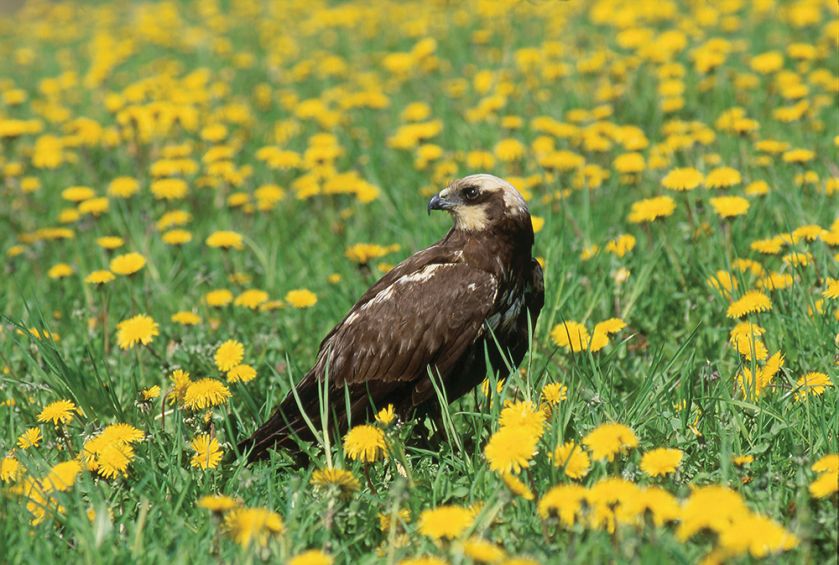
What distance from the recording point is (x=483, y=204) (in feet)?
13.8

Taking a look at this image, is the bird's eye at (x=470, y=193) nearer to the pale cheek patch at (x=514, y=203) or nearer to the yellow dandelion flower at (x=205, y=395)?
the pale cheek patch at (x=514, y=203)

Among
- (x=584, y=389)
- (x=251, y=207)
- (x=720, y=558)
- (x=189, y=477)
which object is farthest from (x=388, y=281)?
(x=251, y=207)

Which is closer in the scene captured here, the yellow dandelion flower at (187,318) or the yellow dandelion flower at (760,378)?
the yellow dandelion flower at (760,378)

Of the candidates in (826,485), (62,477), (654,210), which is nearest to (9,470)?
(62,477)

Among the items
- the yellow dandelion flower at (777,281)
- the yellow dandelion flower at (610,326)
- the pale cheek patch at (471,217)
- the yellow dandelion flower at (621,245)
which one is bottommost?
the yellow dandelion flower at (777,281)

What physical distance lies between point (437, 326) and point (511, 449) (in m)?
1.00

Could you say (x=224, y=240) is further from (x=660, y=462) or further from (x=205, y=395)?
(x=660, y=462)

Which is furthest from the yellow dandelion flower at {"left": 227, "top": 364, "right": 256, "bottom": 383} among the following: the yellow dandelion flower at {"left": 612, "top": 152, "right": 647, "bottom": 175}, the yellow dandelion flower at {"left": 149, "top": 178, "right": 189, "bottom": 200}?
the yellow dandelion flower at {"left": 612, "top": 152, "right": 647, "bottom": 175}

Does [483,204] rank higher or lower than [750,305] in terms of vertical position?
higher

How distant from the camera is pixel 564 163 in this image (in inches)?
237

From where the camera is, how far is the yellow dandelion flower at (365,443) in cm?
335

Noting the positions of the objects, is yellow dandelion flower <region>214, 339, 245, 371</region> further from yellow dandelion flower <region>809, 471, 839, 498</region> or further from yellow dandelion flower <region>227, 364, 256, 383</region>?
yellow dandelion flower <region>809, 471, 839, 498</region>

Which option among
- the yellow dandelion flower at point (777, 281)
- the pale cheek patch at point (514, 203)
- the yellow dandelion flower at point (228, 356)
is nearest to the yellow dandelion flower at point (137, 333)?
the yellow dandelion flower at point (228, 356)

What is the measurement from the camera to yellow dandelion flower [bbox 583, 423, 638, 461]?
9.92ft
